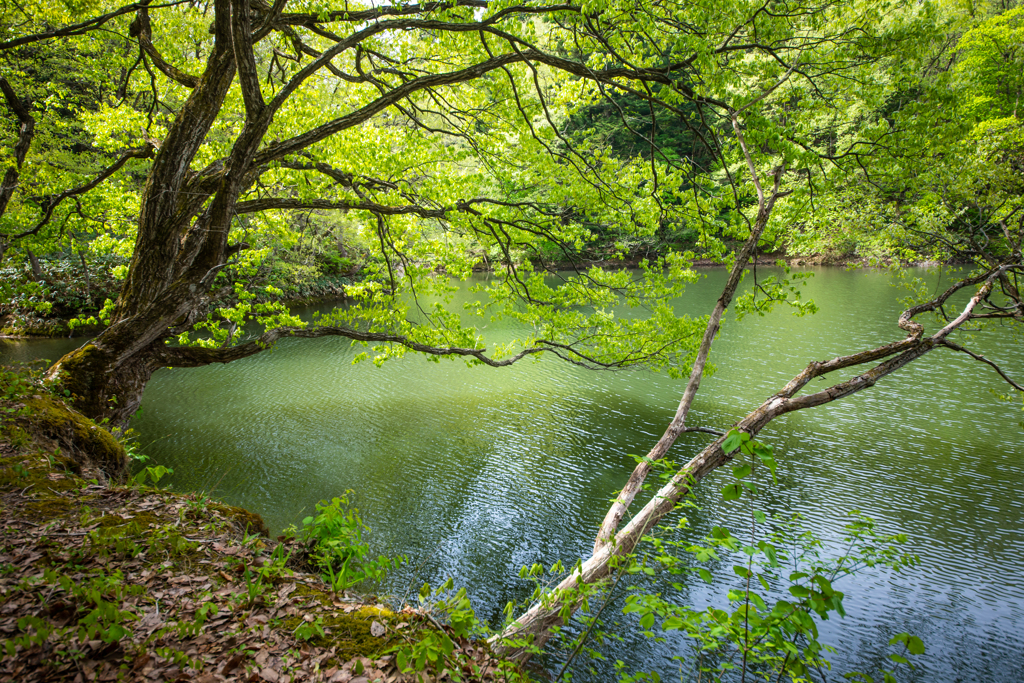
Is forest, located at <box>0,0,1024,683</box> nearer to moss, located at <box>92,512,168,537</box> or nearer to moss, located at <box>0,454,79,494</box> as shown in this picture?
moss, located at <box>92,512,168,537</box>

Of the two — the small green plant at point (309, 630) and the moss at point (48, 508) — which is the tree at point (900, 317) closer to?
the small green plant at point (309, 630)

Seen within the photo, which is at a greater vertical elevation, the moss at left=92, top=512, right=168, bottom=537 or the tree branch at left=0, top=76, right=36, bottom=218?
the tree branch at left=0, top=76, right=36, bottom=218

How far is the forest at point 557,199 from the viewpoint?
3.45m

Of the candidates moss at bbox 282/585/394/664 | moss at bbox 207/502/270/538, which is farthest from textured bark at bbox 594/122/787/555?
moss at bbox 207/502/270/538

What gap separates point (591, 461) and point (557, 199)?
4797 mm

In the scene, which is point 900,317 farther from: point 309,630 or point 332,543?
point 309,630

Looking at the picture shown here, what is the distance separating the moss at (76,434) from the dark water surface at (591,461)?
2.77 m

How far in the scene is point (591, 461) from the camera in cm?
862

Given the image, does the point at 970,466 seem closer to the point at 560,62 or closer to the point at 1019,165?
the point at 1019,165

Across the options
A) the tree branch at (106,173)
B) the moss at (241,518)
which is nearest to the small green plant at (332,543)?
the moss at (241,518)

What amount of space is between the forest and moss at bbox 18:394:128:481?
0.05 m

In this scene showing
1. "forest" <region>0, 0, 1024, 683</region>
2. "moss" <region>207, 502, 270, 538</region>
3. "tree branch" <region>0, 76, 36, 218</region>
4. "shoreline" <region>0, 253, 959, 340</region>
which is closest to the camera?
"moss" <region>207, 502, 270, 538</region>

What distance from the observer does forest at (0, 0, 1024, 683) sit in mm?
3451

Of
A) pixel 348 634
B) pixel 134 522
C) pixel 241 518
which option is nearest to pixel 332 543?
pixel 241 518
